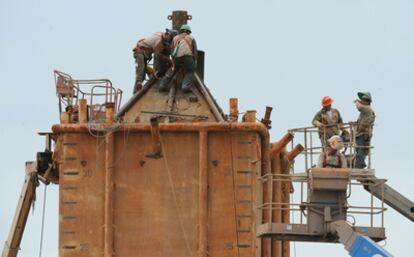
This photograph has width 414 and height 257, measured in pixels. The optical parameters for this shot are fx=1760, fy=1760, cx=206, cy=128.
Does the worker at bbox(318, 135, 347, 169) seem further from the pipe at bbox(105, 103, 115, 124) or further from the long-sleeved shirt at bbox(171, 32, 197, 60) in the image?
the long-sleeved shirt at bbox(171, 32, 197, 60)

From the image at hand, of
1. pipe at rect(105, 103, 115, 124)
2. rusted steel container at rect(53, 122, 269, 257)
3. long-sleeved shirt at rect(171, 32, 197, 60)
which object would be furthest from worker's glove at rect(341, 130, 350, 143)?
pipe at rect(105, 103, 115, 124)

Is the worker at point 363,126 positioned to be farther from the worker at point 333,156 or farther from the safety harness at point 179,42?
the safety harness at point 179,42

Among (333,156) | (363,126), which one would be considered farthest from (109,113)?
(333,156)

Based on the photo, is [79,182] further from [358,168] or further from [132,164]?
[358,168]

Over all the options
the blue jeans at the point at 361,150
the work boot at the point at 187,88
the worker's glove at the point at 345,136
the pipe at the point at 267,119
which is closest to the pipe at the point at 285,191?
the pipe at the point at 267,119

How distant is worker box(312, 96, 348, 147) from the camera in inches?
1194

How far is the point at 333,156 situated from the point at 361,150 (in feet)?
4.08

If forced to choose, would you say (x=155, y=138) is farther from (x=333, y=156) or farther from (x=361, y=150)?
(x=333, y=156)

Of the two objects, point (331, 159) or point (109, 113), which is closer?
point (331, 159)

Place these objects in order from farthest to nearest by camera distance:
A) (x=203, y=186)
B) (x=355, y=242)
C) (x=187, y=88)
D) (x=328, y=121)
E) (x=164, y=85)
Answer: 1. (x=164, y=85)
2. (x=187, y=88)
3. (x=203, y=186)
4. (x=328, y=121)
5. (x=355, y=242)

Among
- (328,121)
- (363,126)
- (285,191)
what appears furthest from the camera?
(285,191)

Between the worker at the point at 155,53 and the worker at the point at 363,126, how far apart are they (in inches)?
188

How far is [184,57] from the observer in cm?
3356

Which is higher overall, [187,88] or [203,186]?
[187,88]
